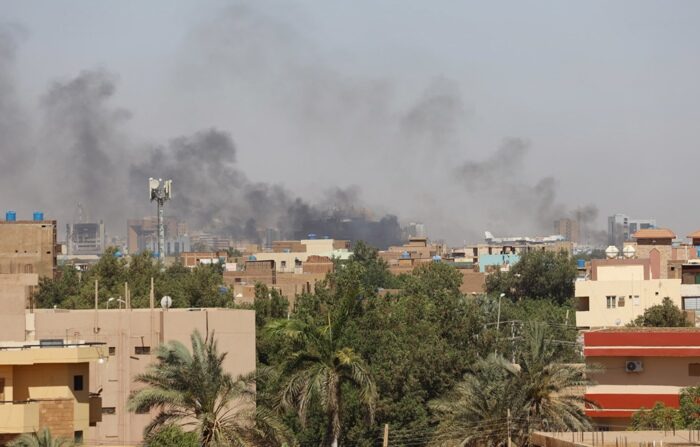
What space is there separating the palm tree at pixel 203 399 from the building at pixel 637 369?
12366 millimetres

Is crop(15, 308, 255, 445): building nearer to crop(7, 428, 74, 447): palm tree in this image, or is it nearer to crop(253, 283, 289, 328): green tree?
crop(7, 428, 74, 447): palm tree

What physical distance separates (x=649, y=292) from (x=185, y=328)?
31.1m

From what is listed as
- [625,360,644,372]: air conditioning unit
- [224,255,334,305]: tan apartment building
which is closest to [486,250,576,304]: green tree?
[224,255,334,305]: tan apartment building

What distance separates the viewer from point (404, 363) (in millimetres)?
55219

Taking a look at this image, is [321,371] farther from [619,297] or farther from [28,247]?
[28,247]

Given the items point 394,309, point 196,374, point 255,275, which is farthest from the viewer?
point 255,275

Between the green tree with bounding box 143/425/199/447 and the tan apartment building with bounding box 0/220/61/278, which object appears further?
the tan apartment building with bounding box 0/220/61/278

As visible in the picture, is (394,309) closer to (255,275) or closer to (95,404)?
(95,404)

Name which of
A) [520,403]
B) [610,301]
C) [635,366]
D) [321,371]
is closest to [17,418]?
[321,371]

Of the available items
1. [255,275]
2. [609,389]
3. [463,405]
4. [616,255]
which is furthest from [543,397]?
[255,275]

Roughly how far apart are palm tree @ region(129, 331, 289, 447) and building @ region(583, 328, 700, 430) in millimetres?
12366

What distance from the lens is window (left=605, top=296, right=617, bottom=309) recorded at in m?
76.8

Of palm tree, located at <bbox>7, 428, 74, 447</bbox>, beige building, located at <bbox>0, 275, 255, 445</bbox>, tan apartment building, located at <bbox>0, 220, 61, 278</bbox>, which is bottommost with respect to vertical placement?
palm tree, located at <bbox>7, 428, 74, 447</bbox>

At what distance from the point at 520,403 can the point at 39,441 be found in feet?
43.5
